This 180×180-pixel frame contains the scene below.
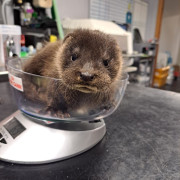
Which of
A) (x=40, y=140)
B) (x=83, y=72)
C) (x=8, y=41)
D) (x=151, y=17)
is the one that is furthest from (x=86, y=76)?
(x=151, y=17)

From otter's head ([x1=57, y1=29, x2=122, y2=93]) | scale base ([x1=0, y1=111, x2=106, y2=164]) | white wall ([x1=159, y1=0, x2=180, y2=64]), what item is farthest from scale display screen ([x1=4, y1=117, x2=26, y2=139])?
white wall ([x1=159, y1=0, x2=180, y2=64])

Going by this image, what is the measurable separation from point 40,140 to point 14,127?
10 cm

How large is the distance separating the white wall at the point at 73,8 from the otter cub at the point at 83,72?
6.75ft

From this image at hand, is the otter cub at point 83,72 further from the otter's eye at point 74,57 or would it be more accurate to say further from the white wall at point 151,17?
the white wall at point 151,17

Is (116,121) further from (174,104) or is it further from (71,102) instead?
(174,104)

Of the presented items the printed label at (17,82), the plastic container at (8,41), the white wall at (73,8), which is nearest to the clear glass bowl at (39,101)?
the printed label at (17,82)

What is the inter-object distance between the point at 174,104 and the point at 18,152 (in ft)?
2.81

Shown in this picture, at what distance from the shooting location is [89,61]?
463 millimetres

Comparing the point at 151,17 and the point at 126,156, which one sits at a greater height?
the point at 151,17

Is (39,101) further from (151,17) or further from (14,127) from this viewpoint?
(151,17)

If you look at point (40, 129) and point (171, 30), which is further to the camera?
point (171, 30)

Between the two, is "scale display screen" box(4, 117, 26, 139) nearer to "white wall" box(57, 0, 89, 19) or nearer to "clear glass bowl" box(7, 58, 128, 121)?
"clear glass bowl" box(7, 58, 128, 121)

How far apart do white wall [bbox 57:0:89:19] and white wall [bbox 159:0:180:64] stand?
3535 mm

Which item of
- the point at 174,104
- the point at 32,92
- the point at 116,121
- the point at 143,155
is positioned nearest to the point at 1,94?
the point at 32,92
